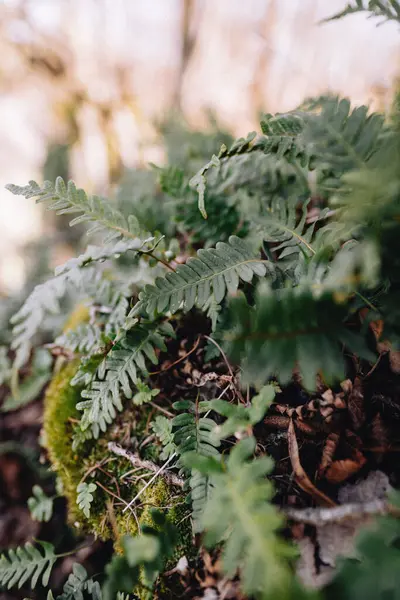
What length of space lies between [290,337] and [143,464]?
79 cm

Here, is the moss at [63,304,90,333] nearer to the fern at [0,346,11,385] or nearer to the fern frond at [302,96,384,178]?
the fern at [0,346,11,385]

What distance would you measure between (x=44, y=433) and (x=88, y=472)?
38cm

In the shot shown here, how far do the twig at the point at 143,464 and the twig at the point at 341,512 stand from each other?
389 millimetres

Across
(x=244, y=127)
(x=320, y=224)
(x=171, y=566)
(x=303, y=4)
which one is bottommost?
(x=171, y=566)

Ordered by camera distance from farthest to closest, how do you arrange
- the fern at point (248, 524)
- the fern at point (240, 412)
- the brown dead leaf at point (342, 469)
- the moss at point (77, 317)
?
the moss at point (77, 317), the brown dead leaf at point (342, 469), the fern at point (240, 412), the fern at point (248, 524)

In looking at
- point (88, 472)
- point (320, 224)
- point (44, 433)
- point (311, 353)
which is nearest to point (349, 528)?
point (311, 353)

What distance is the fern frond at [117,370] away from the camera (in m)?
1.25

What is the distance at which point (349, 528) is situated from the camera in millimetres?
907

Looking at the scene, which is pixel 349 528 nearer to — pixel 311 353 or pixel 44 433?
pixel 311 353

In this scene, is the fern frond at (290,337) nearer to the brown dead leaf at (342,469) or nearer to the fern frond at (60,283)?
the brown dead leaf at (342,469)

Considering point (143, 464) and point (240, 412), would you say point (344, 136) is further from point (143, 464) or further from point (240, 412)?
point (143, 464)

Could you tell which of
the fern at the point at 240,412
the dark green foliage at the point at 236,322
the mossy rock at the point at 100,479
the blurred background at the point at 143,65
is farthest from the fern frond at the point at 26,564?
the blurred background at the point at 143,65

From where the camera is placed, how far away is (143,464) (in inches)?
50.2

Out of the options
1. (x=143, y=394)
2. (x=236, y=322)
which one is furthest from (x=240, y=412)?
(x=143, y=394)
